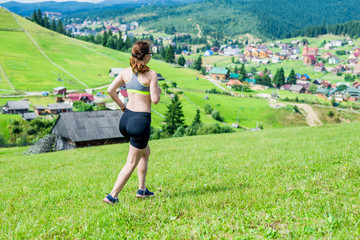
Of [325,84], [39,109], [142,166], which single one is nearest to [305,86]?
[325,84]

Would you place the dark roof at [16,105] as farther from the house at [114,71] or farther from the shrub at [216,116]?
the shrub at [216,116]

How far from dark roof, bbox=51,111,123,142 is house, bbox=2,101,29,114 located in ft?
164

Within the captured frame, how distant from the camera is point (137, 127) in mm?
5484

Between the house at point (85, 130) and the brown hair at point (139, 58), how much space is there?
3651cm

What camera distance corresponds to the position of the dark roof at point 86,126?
39719mm

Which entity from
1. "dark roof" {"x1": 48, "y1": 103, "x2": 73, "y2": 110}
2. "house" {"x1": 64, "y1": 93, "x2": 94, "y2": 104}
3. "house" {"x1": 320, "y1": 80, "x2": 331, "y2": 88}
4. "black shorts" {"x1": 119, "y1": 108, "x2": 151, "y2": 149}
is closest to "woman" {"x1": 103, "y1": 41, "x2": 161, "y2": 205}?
"black shorts" {"x1": 119, "y1": 108, "x2": 151, "y2": 149}

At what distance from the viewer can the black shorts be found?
216 inches

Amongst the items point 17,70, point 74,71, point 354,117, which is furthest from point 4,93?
point 354,117

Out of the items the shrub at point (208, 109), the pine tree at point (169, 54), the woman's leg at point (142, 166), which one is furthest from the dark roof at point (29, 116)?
the pine tree at point (169, 54)

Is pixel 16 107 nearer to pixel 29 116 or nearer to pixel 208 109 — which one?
pixel 29 116

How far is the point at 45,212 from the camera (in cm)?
528

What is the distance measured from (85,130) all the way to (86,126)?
2.65 ft

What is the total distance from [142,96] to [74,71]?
144 meters

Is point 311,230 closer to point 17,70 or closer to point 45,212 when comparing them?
point 45,212
